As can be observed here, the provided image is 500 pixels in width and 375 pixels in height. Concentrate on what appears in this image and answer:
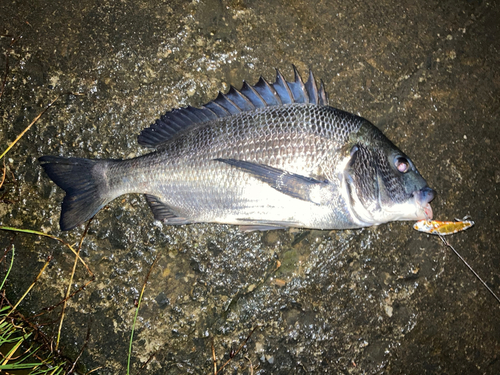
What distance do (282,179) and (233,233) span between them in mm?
767

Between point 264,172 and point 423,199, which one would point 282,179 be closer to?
point 264,172

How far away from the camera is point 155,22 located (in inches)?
118

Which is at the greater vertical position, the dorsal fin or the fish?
the dorsal fin

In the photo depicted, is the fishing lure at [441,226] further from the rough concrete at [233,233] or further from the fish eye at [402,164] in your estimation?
the fish eye at [402,164]

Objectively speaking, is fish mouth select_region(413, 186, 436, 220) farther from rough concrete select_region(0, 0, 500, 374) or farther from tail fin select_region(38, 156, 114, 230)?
tail fin select_region(38, 156, 114, 230)

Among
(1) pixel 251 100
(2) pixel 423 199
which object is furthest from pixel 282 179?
(2) pixel 423 199

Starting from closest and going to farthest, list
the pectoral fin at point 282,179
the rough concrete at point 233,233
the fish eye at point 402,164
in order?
1. the pectoral fin at point 282,179
2. the fish eye at point 402,164
3. the rough concrete at point 233,233

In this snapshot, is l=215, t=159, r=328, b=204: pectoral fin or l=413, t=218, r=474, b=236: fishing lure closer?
l=215, t=159, r=328, b=204: pectoral fin

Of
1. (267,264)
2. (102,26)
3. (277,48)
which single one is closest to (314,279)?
(267,264)

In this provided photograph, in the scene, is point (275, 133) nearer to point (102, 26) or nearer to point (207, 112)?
point (207, 112)

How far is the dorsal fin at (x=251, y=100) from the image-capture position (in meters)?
2.62

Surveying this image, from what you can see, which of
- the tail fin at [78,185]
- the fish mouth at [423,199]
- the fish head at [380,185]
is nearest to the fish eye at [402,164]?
the fish head at [380,185]

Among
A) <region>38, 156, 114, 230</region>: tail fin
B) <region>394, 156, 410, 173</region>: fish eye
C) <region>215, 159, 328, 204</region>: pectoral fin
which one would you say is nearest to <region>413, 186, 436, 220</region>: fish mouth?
<region>394, 156, 410, 173</region>: fish eye

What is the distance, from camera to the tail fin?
2.61 meters
